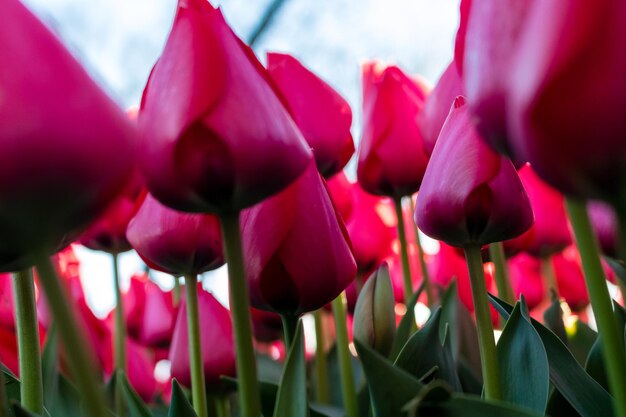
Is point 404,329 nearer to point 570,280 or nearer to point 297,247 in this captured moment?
point 297,247

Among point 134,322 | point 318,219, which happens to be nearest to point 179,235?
point 318,219

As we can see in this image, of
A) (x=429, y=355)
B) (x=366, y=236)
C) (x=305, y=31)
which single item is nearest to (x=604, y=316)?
(x=429, y=355)

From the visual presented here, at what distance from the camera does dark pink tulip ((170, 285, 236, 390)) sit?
0.58 m

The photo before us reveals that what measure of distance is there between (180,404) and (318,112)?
0.28 m

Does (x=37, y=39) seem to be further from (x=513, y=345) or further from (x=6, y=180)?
(x=513, y=345)

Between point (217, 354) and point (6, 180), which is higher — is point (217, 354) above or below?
below

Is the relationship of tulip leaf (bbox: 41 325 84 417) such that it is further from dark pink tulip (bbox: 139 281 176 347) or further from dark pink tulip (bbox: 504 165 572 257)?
dark pink tulip (bbox: 504 165 572 257)

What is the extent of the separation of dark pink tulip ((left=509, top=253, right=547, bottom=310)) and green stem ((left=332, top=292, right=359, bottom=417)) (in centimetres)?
43

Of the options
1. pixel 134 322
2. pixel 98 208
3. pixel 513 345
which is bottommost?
pixel 134 322

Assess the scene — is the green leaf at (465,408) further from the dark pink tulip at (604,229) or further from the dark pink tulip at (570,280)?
the dark pink tulip at (570,280)

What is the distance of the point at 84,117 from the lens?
0.78 ft

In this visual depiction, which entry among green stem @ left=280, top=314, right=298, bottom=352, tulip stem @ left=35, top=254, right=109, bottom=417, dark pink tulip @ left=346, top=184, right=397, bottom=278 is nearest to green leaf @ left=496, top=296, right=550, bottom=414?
green stem @ left=280, top=314, right=298, bottom=352

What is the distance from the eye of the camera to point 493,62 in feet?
0.80

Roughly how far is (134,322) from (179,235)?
59cm
